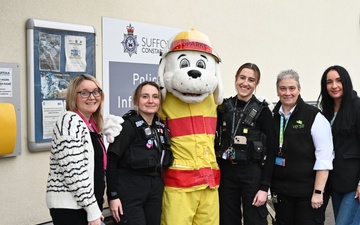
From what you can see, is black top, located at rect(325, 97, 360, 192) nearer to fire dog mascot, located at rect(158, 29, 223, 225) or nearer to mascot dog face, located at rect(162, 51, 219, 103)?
fire dog mascot, located at rect(158, 29, 223, 225)

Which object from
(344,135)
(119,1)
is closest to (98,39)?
(119,1)

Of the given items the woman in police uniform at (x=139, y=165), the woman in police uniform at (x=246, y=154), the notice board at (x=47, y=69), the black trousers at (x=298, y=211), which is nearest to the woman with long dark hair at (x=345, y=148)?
the black trousers at (x=298, y=211)

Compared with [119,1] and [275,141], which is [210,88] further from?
[119,1]

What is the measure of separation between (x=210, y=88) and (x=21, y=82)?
1742mm

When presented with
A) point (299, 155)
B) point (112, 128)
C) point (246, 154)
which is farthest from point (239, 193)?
point (112, 128)

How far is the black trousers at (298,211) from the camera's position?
10.3ft

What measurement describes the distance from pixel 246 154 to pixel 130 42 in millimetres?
2060

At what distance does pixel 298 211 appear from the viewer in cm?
318

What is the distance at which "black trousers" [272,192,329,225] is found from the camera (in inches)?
123

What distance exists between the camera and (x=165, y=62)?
10.7 feet

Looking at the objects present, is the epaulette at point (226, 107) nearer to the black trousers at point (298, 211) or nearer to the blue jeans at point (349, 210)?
the black trousers at point (298, 211)

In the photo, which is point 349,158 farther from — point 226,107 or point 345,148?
point 226,107

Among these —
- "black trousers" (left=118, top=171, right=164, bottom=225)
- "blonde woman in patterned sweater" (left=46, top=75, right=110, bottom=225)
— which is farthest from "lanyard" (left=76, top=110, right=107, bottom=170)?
"black trousers" (left=118, top=171, right=164, bottom=225)

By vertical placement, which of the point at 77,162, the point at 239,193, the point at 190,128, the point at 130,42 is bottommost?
the point at 239,193
